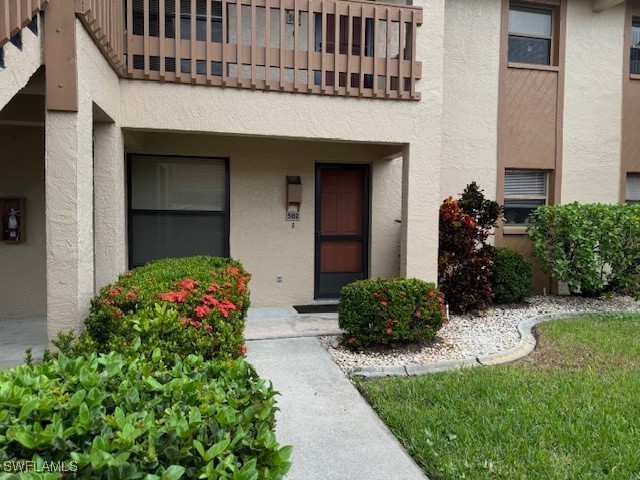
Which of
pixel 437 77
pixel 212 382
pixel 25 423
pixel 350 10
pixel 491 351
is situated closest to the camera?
pixel 25 423

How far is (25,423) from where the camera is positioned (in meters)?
1.55

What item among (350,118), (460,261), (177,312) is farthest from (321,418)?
(460,261)

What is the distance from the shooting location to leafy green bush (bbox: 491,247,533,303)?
299 inches

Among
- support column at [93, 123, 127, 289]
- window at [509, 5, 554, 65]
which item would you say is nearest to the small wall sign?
support column at [93, 123, 127, 289]

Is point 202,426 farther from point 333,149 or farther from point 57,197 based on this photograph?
point 333,149

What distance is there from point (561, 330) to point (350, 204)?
12.3 ft

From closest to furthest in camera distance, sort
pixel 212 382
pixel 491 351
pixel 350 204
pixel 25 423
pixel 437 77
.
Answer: pixel 25 423 < pixel 212 382 < pixel 491 351 < pixel 437 77 < pixel 350 204

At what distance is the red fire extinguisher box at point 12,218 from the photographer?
20.1 ft

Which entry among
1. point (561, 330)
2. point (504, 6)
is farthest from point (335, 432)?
point (504, 6)

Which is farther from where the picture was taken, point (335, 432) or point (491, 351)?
point (491, 351)

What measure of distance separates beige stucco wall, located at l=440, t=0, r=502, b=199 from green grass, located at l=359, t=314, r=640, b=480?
4.05m

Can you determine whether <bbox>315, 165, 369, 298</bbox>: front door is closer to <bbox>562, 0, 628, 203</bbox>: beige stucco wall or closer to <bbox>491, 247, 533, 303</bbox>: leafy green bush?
<bbox>491, 247, 533, 303</bbox>: leafy green bush

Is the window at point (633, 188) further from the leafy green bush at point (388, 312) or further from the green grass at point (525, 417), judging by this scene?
the leafy green bush at point (388, 312)

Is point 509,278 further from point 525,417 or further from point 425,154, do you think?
point 525,417
